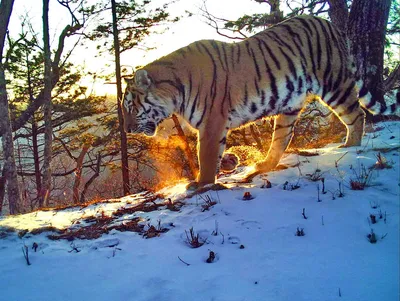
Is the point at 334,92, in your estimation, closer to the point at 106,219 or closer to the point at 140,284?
the point at 106,219

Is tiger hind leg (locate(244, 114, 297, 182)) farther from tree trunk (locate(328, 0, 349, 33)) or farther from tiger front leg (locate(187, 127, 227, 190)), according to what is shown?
tree trunk (locate(328, 0, 349, 33))

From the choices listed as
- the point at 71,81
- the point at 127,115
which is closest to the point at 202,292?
the point at 127,115

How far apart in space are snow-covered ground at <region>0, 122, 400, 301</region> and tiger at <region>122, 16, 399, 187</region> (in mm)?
1025

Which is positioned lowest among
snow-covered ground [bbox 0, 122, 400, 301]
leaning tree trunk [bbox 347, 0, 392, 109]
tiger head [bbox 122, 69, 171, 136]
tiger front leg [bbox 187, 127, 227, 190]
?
snow-covered ground [bbox 0, 122, 400, 301]

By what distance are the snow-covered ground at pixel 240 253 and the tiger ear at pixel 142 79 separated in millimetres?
1602

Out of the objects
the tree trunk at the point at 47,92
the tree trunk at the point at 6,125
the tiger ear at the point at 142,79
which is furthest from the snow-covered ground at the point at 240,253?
the tree trunk at the point at 47,92

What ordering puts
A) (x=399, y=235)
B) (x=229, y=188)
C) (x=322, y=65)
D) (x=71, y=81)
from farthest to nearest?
(x=71, y=81) → (x=322, y=65) → (x=229, y=188) → (x=399, y=235)

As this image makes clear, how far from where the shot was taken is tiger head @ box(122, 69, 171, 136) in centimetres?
435

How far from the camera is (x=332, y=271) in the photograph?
219 cm

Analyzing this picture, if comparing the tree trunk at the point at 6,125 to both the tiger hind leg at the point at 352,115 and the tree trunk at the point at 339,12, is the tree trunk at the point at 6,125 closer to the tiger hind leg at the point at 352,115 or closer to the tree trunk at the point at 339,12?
the tiger hind leg at the point at 352,115

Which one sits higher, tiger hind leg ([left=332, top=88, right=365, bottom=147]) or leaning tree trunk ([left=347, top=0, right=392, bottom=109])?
leaning tree trunk ([left=347, top=0, right=392, bottom=109])

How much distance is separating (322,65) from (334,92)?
16.7 inches

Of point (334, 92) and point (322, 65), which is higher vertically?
point (322, 65)

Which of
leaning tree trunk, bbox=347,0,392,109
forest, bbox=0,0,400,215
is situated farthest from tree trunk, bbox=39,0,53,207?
leaning tree trunk, bbox=347,0,392,109
